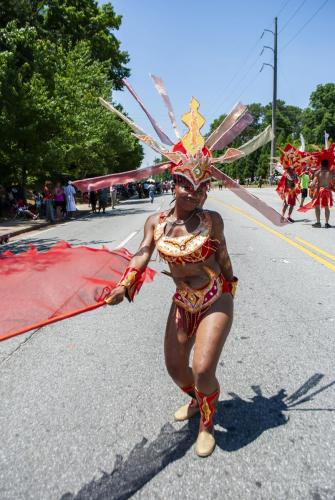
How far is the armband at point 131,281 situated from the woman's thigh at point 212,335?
19.0 inches

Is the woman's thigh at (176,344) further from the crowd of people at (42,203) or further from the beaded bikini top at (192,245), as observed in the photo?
the crowd of people at (42,203)

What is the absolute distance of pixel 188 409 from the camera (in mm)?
3268

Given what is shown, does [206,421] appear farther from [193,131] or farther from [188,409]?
[193,131]

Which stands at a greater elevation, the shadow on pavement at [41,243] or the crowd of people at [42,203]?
the shadow on pavement at [41,243]

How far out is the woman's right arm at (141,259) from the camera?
283 cm

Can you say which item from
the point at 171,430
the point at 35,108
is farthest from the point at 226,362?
the point at 35,108

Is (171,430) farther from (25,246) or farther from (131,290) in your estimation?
(25,246)

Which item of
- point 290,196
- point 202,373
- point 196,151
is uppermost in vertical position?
point 196,151

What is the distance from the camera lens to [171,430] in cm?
310

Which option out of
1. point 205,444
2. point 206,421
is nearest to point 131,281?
point 206,421

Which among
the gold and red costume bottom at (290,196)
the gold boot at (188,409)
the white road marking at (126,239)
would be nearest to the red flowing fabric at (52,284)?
the gold boot at (188,409)

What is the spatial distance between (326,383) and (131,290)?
6.14ft

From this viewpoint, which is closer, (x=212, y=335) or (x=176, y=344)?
(x=212, y=335)

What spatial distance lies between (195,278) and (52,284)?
3.87ft
